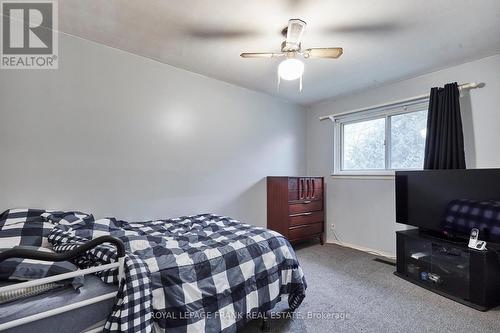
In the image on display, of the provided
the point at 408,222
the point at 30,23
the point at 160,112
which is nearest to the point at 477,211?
the point at 408,222

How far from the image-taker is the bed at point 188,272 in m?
1.18

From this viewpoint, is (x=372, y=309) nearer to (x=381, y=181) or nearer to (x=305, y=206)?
(x=305, y=206)

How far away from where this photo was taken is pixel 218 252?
1611 millimetres

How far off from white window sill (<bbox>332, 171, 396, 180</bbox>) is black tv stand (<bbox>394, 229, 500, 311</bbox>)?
2.69ft

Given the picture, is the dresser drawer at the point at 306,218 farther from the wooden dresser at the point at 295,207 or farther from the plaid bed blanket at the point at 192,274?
the plaid bed blanket at the point at 192,274

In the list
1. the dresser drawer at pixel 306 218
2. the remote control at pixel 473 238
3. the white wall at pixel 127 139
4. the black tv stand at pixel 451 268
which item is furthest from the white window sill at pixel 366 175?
the white wall at pixel 127 139

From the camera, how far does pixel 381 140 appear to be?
348cm

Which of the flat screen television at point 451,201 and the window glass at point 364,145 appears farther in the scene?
the window glass at point 364,145

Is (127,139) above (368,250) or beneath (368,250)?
above

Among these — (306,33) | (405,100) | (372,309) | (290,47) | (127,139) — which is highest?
(306,33)

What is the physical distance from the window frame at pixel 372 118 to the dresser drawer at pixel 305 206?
Answer: 22.8 inches

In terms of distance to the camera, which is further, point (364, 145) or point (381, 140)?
point (364, 145)

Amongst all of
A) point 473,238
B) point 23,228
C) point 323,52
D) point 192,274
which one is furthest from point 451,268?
point 23,228

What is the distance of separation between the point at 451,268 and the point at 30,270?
3.13 m
